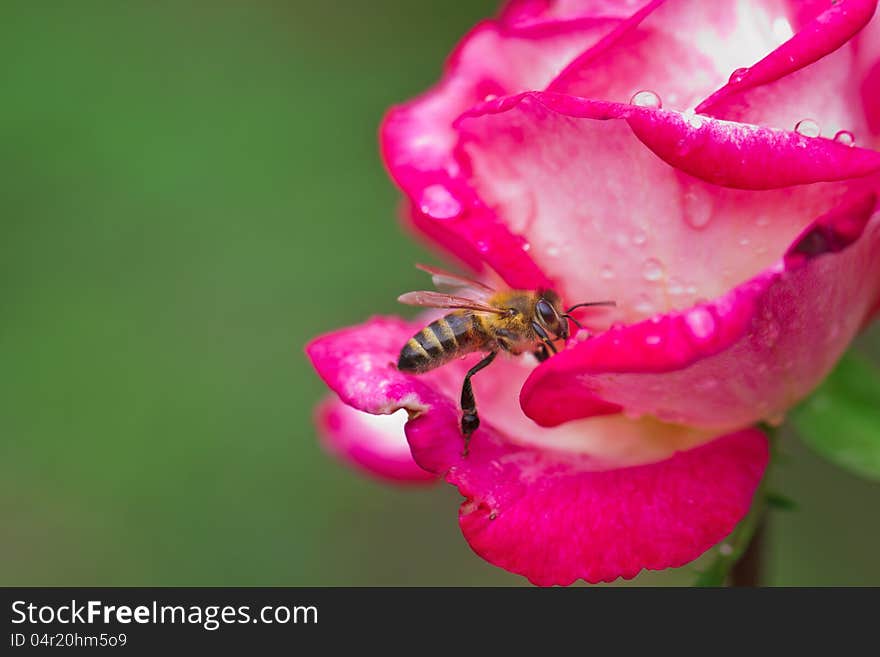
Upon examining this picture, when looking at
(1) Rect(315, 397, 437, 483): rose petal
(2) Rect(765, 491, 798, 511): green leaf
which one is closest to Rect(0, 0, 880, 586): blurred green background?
(1) Rect(315, 397, 437, 483): rose petal

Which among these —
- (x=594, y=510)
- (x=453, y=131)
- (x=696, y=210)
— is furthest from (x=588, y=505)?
(x=453, y=131)

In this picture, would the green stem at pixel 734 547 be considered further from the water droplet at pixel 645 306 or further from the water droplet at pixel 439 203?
the water droplet at pixel 439 203

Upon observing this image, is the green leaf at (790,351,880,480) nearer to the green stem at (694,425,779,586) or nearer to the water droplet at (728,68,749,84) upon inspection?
the green stem at (694,425,779,586)

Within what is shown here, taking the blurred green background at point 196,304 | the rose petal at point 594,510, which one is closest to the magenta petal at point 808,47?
the rose petal at point 594,510

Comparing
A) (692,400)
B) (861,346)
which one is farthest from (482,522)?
(861,346)

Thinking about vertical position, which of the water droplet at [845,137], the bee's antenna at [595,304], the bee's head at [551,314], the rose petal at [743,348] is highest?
the water droplet at [845,137]
